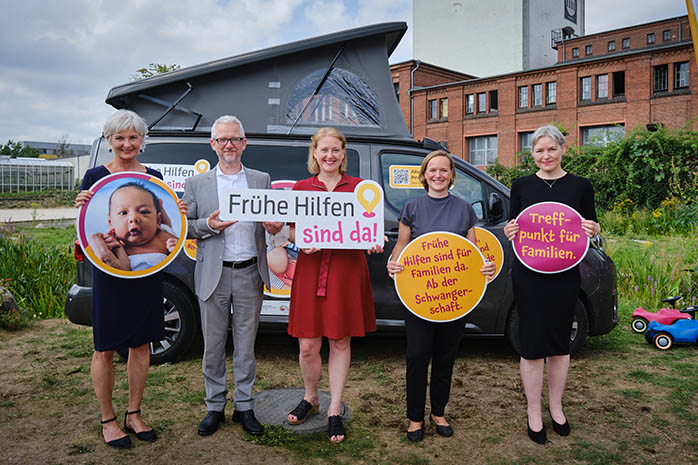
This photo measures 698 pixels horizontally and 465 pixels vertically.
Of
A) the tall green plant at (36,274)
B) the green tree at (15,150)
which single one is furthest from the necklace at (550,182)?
the green tree at (15,150)

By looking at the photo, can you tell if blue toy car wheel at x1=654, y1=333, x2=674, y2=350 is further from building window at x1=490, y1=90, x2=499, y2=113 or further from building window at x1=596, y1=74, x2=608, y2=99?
building window at x1=490, y1=90, x2=499, y2=113

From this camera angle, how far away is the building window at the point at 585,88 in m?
36.7

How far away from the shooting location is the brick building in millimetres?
33312

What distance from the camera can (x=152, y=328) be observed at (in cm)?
339

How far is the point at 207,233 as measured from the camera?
3381 millimetres

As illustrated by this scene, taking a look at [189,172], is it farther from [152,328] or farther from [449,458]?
[449,458]

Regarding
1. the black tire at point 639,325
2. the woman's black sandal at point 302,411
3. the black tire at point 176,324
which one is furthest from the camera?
the black tire at point 639,325

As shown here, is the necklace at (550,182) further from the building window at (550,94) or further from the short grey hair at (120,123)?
the building window at (550,94)

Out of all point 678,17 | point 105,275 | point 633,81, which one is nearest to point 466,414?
point 105,275

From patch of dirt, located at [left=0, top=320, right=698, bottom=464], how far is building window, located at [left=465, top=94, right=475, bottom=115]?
1483 inches

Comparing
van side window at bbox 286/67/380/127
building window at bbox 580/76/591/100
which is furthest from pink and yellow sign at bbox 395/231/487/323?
building window at bbox 580/76/591/100

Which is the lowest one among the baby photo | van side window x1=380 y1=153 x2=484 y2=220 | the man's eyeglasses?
the baby photo

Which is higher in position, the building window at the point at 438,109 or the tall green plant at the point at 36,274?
the building window at the point at 438,109

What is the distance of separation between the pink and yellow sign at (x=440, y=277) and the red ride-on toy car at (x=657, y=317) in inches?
143
